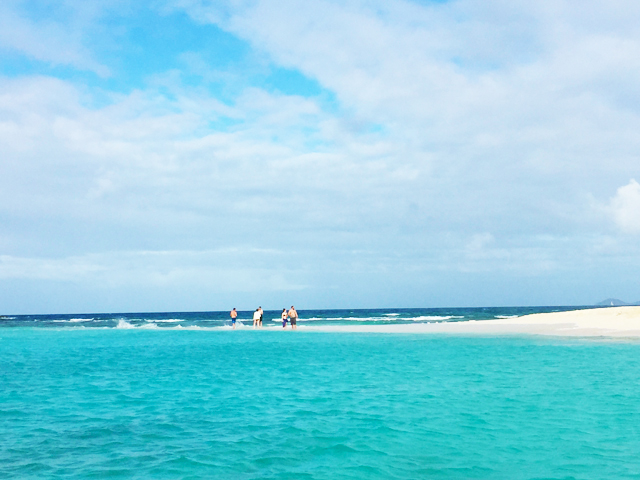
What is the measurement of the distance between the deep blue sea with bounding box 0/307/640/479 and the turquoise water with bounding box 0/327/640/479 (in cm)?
6

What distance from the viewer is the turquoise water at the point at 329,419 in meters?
11.2

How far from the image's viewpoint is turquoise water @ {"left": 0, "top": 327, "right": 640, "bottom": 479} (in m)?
11.2

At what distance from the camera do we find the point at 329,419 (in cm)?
1517

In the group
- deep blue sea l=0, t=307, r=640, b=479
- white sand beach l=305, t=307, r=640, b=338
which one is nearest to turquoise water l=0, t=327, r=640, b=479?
deep blue sea l=0, t=307, r=640, b=479

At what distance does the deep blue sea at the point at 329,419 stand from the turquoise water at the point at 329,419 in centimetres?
6

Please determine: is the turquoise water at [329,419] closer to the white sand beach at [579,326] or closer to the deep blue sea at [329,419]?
the deep blue sea at [329,419]

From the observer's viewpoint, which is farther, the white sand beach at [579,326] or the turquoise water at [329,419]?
the white sand beach at [579,326]

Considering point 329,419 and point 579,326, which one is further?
point 579,326

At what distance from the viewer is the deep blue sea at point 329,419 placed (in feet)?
36.8

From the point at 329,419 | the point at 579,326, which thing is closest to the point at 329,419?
the point at 329,419

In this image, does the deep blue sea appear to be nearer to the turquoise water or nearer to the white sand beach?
the turquoise water

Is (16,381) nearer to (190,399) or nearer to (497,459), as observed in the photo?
(190,399)

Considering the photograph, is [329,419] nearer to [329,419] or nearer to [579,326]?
[329,419]

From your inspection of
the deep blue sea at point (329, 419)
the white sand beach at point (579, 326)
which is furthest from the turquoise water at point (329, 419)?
the white sand beach at point (579, 326)
